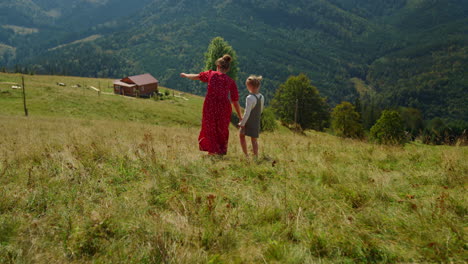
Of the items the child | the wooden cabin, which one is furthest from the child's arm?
the wooden cabin

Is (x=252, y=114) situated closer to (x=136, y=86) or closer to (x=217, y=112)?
(x=217, y=112)

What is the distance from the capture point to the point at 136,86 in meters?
75.9

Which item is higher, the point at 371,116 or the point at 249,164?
the point at 249,164

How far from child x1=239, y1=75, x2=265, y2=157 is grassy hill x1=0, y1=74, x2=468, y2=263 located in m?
1.13

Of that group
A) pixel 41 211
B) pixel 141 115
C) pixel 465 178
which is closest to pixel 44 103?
pixel 141 115

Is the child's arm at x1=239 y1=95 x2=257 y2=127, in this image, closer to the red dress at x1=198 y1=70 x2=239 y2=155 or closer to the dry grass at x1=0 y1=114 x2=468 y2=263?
the red dress at x1=198 y1=70 x2=239 y2=155

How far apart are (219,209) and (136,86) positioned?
7720 cm

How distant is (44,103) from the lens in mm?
41594

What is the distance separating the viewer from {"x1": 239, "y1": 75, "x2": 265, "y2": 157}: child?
7773 millimetres

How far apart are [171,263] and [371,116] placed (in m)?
123

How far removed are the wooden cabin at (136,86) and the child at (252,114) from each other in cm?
7134

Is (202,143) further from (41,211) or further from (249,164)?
(41,211)

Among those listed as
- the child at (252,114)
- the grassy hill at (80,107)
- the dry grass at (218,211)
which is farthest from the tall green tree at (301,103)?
the dry grass at (218,211)

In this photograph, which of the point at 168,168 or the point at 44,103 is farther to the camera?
the point at 44,103
